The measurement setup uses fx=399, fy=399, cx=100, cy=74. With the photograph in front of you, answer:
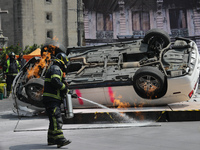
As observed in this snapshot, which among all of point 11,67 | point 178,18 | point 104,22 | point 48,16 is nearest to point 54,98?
point 11,67

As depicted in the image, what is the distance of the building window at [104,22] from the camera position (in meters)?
36.6

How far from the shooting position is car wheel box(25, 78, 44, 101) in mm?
10844

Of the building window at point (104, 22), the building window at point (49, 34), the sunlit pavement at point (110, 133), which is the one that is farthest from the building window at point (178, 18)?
the sunlit pavement at point (110, 133)

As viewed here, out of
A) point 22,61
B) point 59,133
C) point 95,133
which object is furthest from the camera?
point 22,61

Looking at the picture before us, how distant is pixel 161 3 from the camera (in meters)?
37.5

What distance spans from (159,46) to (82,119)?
10.2ft

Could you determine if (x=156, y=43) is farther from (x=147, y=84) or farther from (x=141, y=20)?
(x=141, y=20)

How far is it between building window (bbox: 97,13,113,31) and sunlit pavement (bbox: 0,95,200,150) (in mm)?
26362

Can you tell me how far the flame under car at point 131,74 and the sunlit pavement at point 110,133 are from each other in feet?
1.71

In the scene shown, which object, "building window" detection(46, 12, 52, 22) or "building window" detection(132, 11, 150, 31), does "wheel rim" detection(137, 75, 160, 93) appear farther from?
"building window" detection(46, 12, 52, 22)

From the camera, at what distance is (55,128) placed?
680 centimetres

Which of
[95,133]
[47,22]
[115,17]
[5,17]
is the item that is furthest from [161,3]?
[95,133]

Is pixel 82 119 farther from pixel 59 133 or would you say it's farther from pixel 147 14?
pixel 147 14

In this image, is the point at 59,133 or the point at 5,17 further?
the point at 5,17
